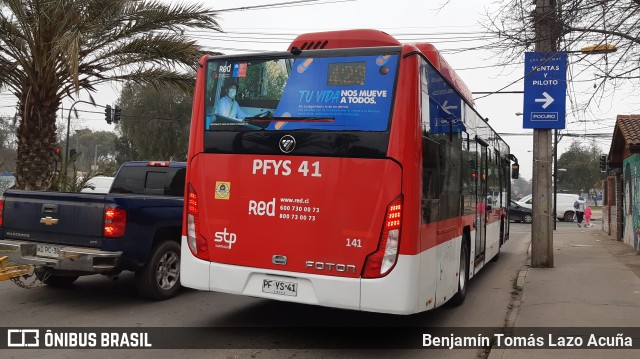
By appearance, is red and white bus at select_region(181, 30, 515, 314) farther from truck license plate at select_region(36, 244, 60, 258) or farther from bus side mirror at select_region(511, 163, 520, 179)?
bus side mirror at select_region(511, 163, 520, 179)

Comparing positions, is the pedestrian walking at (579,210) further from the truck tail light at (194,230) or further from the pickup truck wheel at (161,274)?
the truck tail light at (194,230)

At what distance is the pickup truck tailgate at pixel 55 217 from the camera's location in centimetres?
659

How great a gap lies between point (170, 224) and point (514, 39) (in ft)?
19.3

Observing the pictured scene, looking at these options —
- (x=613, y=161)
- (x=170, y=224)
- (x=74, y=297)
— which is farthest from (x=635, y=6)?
(x=613, y=161)

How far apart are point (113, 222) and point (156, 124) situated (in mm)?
38684

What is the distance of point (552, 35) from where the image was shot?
7867 millimetres

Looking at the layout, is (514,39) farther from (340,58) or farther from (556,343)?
(556,343)

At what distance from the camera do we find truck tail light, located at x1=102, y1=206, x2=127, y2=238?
6.54m

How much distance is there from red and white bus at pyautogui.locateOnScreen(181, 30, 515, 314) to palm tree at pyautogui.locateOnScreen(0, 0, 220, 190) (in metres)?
5.19

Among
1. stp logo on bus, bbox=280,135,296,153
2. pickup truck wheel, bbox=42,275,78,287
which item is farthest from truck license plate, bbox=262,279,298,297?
pickup truck wheel, bbox=42,275,78,287

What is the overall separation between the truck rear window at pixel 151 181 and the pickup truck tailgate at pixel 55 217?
73.1 inches

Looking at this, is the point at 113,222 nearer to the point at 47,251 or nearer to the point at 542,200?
the point at 47,251

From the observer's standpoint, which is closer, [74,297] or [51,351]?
[51,351]

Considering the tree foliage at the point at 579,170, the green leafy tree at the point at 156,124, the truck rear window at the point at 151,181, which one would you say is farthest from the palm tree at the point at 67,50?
the tree foliage at the point at 579,170
